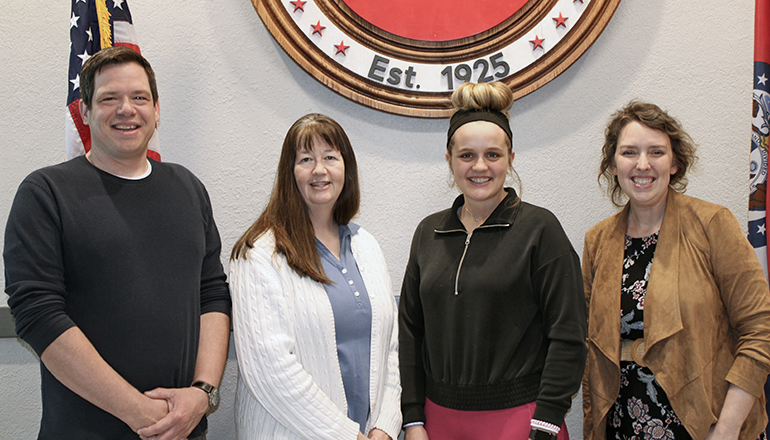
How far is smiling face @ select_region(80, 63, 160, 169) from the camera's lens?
1323mm

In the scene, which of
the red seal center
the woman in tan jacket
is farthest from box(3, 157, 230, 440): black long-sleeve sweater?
the woman in tan jacket

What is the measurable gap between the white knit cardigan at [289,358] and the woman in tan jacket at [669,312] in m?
0.66

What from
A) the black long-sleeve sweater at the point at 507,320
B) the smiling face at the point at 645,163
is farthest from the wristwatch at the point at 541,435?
the smiling face at the point at 645,163

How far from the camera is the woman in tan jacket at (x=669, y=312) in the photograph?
1.39 m

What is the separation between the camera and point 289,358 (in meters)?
1.32

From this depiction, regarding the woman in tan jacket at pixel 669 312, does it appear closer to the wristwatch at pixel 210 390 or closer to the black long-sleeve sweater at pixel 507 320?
the black long-sleeve sweater at pixel 507 320

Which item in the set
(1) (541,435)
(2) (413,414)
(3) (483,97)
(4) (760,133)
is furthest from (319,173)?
(4) (760,133)

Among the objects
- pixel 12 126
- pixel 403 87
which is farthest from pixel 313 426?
pixel 12 126

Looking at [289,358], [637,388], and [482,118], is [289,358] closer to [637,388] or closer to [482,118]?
[482,118]

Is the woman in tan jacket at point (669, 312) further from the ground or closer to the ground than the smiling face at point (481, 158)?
closer to the ground

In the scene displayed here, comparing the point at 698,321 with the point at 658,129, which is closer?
the point at 698,321

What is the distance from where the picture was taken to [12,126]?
1.99 metres

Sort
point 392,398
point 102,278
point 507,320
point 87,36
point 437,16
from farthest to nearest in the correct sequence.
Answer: point 437,16 < point 87,36 < point 392,398 < point 507,320 < point 102,278

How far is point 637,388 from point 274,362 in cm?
103
